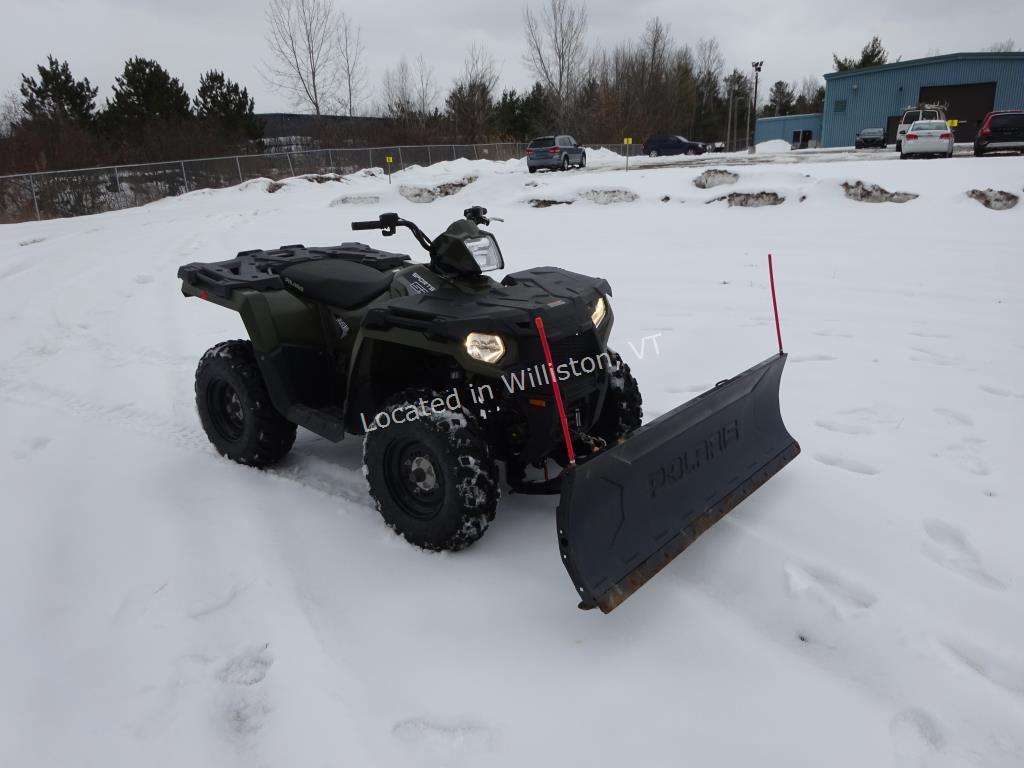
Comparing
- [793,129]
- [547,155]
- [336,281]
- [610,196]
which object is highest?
[793,129]

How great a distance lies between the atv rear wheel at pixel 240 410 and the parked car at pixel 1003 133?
19794mm

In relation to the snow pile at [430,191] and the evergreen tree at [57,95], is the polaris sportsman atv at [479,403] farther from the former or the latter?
the evergreen tree at [57,95]

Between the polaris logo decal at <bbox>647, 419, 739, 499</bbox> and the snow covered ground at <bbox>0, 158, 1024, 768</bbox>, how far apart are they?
0.34m

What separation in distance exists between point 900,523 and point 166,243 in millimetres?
13052

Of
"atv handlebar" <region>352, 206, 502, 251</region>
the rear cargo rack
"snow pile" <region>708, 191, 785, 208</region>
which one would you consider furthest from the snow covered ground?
"snow pile" <region>708, 191, 785, 208</region>

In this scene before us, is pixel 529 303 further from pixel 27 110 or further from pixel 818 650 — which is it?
pixel 27 110

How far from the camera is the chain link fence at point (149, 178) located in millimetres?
20094

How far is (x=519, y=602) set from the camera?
2484 mm

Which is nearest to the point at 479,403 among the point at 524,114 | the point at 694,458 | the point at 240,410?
the point at 694,458

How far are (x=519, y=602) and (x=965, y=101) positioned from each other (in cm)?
4155

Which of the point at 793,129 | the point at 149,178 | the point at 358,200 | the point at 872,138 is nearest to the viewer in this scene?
the point at 358,200

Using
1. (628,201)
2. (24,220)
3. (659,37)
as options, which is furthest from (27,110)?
(659,37)

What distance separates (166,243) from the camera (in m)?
12.4

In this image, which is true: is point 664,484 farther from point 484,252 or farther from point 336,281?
point 336,281
